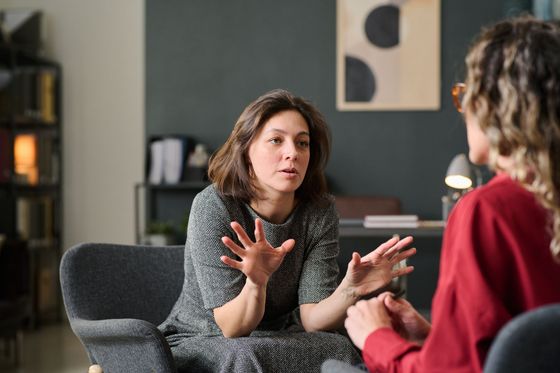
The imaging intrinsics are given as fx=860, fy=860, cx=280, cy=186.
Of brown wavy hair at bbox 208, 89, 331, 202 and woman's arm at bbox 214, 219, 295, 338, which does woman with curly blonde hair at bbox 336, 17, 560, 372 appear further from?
brown wavy hair at bbox 208, 89, 331, 202

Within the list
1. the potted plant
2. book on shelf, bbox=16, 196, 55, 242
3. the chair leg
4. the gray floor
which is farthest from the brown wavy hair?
book on shelf, bbox=16, 196, 55, 242

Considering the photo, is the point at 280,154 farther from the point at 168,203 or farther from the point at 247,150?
the point at 168,203

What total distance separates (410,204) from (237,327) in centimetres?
411

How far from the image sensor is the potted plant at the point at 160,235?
5703mm

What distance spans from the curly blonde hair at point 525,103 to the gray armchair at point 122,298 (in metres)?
1.11

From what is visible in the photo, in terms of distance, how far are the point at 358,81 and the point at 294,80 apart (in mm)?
454

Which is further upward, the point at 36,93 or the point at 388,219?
the point at 36,93

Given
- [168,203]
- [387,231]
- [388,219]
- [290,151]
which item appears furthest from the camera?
[168,203]

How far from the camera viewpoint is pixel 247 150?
2379mm

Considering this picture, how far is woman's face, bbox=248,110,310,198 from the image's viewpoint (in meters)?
2.30

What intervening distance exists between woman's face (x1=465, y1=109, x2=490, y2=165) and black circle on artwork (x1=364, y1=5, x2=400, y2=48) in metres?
4.86

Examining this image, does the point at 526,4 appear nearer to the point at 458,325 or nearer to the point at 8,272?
the point at 8,272

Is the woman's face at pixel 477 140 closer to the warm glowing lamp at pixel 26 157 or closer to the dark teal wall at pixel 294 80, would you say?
the dark teal wall at pixel 294 80

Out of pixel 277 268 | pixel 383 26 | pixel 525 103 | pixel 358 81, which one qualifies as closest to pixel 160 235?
pixel 358 81
